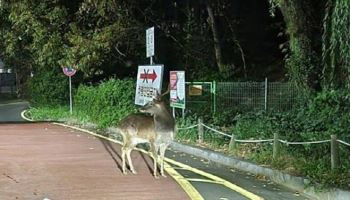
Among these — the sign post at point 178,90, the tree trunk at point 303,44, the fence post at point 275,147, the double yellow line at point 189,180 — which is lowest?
the double yellow line at point 189,180

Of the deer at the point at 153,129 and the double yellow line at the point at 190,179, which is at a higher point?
the deer at the point at 153,129

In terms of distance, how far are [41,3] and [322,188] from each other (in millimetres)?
18915

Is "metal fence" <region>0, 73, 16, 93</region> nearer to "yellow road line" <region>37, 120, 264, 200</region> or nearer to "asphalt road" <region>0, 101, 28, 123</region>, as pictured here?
"asphalt road" <region>0, 101, 28, 123</region>

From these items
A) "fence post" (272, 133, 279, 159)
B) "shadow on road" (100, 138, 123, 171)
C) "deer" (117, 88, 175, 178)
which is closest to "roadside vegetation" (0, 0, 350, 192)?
"fence post" (272, 133, 279, 159)

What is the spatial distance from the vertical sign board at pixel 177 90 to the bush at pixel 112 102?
310cm

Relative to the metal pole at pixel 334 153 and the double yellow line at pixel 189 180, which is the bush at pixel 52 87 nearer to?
the double yellow line at pixel 189 180

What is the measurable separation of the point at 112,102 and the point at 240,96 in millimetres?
4941

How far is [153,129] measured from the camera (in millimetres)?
11117

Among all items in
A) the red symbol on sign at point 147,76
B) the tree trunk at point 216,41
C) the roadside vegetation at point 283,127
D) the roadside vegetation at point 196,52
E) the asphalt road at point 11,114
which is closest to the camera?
the roadside vegetation at point 283,127

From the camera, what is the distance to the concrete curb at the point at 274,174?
916 cm

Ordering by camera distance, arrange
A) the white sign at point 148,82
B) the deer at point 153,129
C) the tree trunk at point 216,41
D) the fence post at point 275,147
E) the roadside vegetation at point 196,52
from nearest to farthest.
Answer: the deer at point 153,129
the fence post at point 275,147
the roadside vegetation at point 196,52
the white sign at point 148,82
the tree trunk at point 216,41

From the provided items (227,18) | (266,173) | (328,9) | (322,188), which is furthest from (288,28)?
(227,18)

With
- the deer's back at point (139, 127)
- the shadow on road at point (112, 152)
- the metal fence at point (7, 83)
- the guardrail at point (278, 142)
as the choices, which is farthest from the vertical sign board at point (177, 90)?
the metal fence at point (7, 83)

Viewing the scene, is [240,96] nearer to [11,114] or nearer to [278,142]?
[278,142]
